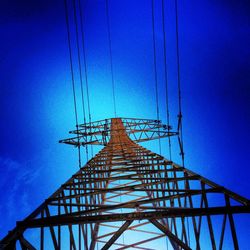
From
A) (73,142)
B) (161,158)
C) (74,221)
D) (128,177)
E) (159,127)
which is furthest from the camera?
(159,127)

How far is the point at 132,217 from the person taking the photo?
16.4 ft

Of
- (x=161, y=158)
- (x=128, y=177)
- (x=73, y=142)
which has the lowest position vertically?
(x=128, y=177)

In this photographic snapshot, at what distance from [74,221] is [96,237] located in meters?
5.80

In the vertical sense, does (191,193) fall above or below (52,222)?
above

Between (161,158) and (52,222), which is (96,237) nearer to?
(161,158)

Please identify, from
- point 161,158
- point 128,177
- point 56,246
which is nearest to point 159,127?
point 161,158

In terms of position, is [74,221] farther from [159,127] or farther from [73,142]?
[159,127]

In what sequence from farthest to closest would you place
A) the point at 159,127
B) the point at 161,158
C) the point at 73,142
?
1. the point at 159,127
2. the point at 73,142
3. the point at 161,158

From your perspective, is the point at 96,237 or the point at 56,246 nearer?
the point at 56,246

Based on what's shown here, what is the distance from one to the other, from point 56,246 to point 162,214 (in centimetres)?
294

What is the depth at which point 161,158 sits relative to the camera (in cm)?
1075

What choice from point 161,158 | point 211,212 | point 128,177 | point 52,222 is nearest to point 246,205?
point 211,212

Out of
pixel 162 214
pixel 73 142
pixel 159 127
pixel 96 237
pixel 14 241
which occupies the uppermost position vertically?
pixel 159 127

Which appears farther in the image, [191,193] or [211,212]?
[191,193]
